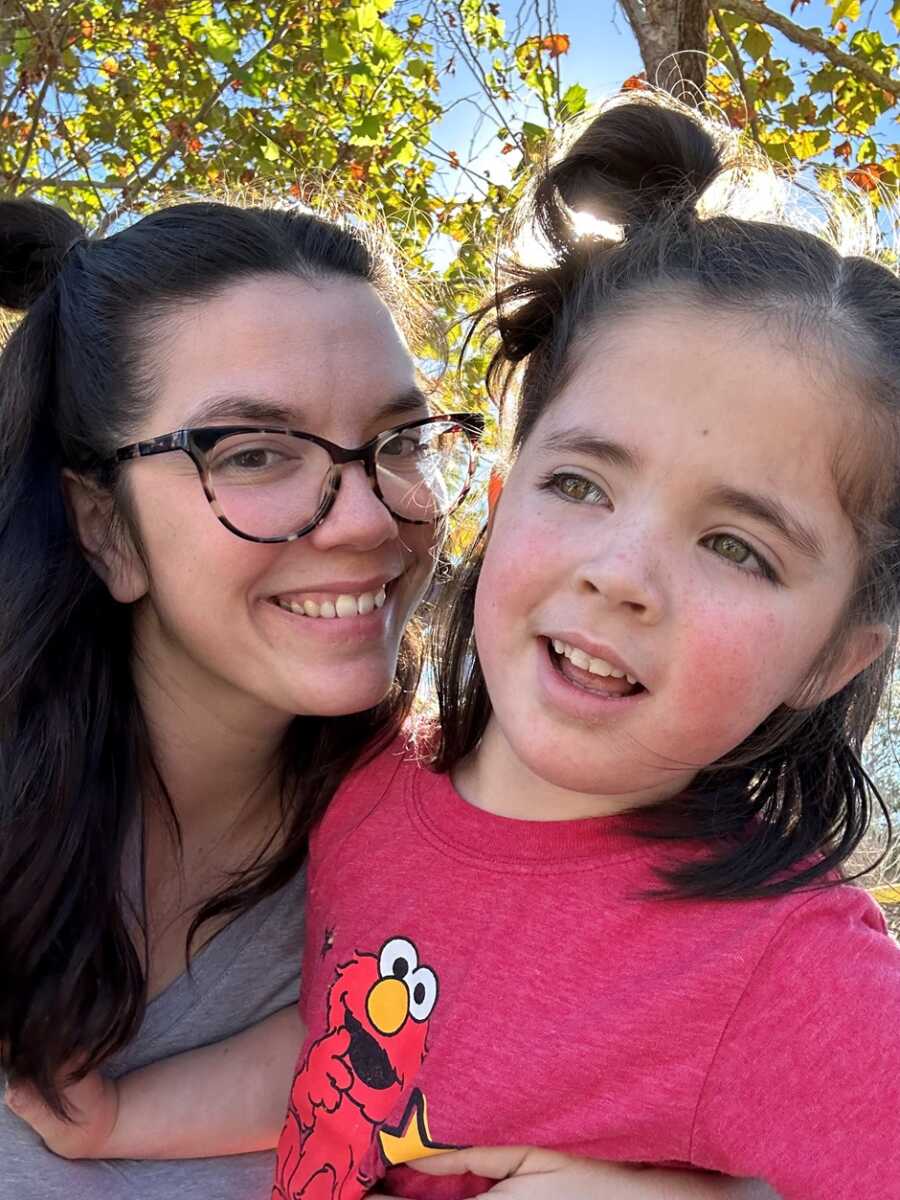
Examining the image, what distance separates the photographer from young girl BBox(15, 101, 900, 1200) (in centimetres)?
146

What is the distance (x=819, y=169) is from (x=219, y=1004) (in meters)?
2.36

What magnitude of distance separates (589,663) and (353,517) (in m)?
0.56

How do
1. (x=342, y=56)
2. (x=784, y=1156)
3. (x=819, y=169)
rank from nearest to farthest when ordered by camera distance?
(x=784, y=1156), (x=819, y=169), (x=342, y=56)

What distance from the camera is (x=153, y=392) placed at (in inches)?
79.6

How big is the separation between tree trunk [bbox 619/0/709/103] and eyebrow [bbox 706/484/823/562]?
2.39m

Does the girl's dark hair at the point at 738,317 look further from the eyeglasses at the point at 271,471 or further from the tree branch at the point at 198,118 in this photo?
the tree branch at the point at 198,118

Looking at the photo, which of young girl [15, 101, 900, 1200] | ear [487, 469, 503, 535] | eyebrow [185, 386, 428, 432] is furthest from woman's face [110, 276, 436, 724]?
young girl [15, 101, 900, 1200]

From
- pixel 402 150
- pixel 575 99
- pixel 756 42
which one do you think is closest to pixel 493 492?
pixel 575 99

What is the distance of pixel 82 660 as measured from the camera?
6.93 feet

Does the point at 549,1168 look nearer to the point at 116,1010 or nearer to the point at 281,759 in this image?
the point at 116,1010

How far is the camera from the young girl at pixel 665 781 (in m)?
1.46

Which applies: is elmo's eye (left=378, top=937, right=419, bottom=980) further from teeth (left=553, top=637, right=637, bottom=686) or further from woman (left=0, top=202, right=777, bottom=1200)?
teeth (left=553, top=637, right=637, bottom=686)

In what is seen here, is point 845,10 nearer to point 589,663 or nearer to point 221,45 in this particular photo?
point 221,45

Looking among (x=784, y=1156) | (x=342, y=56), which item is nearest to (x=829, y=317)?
(x=784, y=1156)
